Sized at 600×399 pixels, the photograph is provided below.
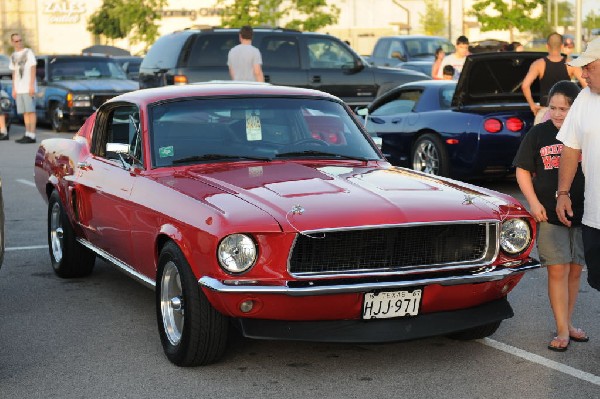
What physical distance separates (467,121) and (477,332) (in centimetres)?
701

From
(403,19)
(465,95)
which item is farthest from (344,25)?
(465,95)

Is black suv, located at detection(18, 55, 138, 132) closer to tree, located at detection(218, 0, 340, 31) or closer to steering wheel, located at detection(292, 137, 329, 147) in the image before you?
steering wheel, located at detection(292, 137, 329, 147)

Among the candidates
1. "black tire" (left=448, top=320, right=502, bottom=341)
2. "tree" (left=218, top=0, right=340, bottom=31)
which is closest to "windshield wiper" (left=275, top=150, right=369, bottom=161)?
"black tire" (left=448, top=320, right=502, bottom=341)

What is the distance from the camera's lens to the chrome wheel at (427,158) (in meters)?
13.7

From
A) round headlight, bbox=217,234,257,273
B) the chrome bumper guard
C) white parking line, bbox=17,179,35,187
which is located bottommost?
white parking line, bbox=17,179,35,187

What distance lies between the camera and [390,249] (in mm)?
5789

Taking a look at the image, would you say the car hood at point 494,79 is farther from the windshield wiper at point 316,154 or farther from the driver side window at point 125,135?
the windshield wiper at point 316,154

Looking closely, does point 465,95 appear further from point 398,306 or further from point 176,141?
point 398,306

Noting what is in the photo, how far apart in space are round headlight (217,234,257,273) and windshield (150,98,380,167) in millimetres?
1431

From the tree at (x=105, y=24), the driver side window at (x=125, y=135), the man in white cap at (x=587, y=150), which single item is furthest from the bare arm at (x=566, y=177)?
the tree at (x=105, y=24)

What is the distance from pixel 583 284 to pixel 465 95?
5.56 meters

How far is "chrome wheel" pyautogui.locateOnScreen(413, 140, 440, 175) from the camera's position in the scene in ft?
44.9

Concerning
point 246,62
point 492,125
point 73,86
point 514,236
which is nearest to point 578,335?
point 514,236

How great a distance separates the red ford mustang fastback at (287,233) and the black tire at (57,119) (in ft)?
55.9
